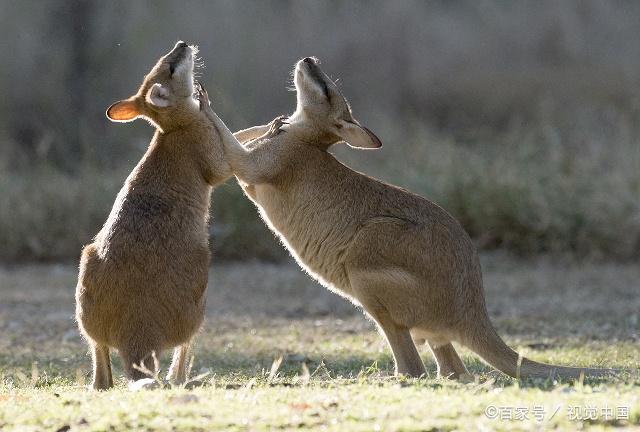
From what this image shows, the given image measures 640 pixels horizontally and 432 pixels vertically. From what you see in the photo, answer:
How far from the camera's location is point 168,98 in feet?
22.4

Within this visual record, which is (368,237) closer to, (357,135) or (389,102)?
(357,135)

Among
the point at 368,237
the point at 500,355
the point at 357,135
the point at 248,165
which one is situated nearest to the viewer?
the point at 500,355

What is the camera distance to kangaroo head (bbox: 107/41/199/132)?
682cm

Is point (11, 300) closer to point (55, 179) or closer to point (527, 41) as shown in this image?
point (55, 179)

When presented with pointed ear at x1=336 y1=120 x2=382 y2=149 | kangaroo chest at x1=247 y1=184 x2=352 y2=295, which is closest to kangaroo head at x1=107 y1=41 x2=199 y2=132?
kangaroo chest at x1=247 y1=184 x2=352 y2=295

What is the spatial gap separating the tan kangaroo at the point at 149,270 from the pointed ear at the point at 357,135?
3.36 feet

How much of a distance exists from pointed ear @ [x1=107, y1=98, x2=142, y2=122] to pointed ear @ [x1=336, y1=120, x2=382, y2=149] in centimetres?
120

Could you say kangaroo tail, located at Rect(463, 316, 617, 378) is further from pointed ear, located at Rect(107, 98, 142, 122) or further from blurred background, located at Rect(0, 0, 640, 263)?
blurred background, located at Rect(0, 0, 640, 263)

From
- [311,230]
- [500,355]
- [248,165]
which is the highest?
[248,165]

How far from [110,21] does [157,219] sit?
42.8 feet

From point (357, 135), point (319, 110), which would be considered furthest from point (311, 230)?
point (319, 110)

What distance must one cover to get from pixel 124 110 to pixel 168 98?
0.32 m

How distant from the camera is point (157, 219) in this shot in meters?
6.06

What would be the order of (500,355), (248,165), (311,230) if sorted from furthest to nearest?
(248,165)
(311,230)
(500,355)
